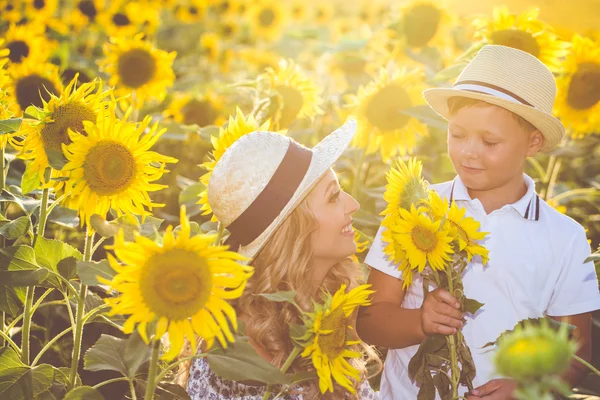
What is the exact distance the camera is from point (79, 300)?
1.66 metres

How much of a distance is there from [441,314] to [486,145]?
1.70ft

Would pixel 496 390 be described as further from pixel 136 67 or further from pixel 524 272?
pixel 136 67

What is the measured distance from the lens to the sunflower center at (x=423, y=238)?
5.08 ft

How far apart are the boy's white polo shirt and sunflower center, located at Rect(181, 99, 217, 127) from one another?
7.51ft

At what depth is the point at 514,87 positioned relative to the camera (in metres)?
1.99

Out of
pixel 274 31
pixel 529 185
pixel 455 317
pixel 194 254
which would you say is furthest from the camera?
pixel 274 31

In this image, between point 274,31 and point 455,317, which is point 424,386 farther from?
point 274,31

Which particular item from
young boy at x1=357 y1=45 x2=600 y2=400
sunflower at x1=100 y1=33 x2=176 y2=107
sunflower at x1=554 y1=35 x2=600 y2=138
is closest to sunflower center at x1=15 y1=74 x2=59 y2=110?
sunflower at x1=100 y1=33 x2=176 y2=107

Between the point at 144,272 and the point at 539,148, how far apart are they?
131 centimetres

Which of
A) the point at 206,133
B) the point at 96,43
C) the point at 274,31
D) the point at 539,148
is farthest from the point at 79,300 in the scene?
the point at 274,31

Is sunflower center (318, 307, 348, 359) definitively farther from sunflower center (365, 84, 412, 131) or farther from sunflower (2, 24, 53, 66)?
sunflower (2, 24, 53, 66)

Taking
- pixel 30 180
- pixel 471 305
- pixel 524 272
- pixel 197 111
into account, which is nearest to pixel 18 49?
pixel 197 111

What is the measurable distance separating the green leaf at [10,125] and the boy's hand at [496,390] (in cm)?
123

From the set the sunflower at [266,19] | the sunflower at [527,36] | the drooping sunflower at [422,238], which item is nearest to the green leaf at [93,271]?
the drooping sunflower at [422,238]
